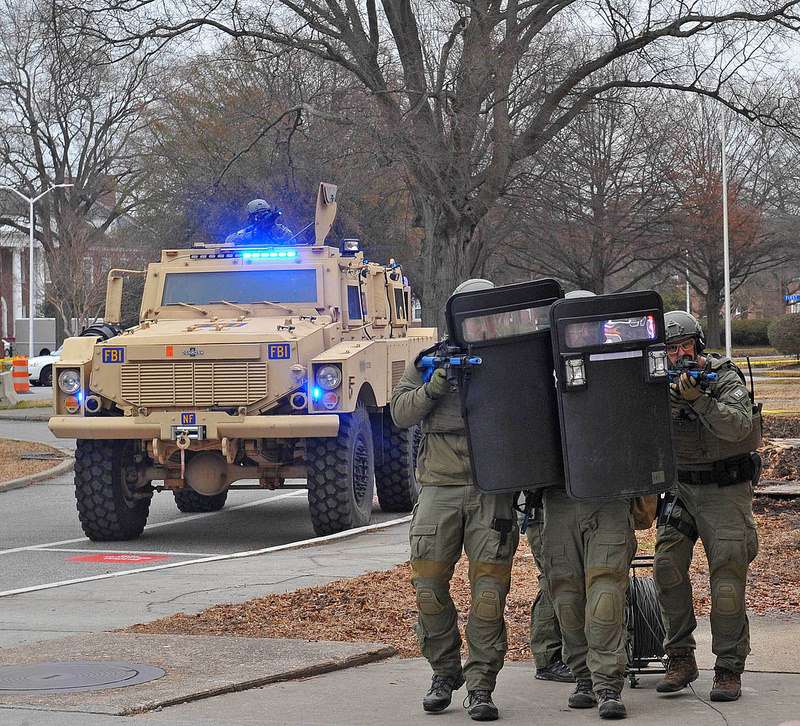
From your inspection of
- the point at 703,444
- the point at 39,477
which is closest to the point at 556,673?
the point at 703,444

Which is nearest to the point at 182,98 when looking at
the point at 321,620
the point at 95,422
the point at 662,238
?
the point at 662,238

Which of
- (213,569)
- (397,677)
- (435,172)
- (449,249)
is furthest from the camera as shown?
(449,249)

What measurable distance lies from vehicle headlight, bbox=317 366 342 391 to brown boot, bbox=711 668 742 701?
6.24 metres

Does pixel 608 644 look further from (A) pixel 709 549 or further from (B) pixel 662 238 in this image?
(B) pixel 662 238

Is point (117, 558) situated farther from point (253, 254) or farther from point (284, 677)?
point (284, 677)

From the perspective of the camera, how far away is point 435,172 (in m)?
25.9

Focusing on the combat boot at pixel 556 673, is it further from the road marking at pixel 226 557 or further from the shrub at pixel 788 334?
the shrub at pixel 788 334

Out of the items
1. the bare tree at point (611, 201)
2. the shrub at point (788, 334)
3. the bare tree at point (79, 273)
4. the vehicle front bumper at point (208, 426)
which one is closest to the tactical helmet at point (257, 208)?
the vehicle front bumper at point (208, 426)


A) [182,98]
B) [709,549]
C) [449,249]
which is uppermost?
[182,98]

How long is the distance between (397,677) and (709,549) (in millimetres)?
1563

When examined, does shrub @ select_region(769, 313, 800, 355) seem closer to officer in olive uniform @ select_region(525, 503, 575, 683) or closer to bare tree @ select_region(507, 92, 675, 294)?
bare tree @ select_region(507, 92, 675, 294)

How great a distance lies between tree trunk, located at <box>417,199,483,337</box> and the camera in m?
27.7

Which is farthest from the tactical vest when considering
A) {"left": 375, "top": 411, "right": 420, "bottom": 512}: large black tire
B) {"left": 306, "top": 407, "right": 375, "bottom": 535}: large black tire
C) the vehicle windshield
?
{"left": 375, "top": 411, "right": 420, "bottom": 512}: large black tire

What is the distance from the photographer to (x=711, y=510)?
20.0ft
